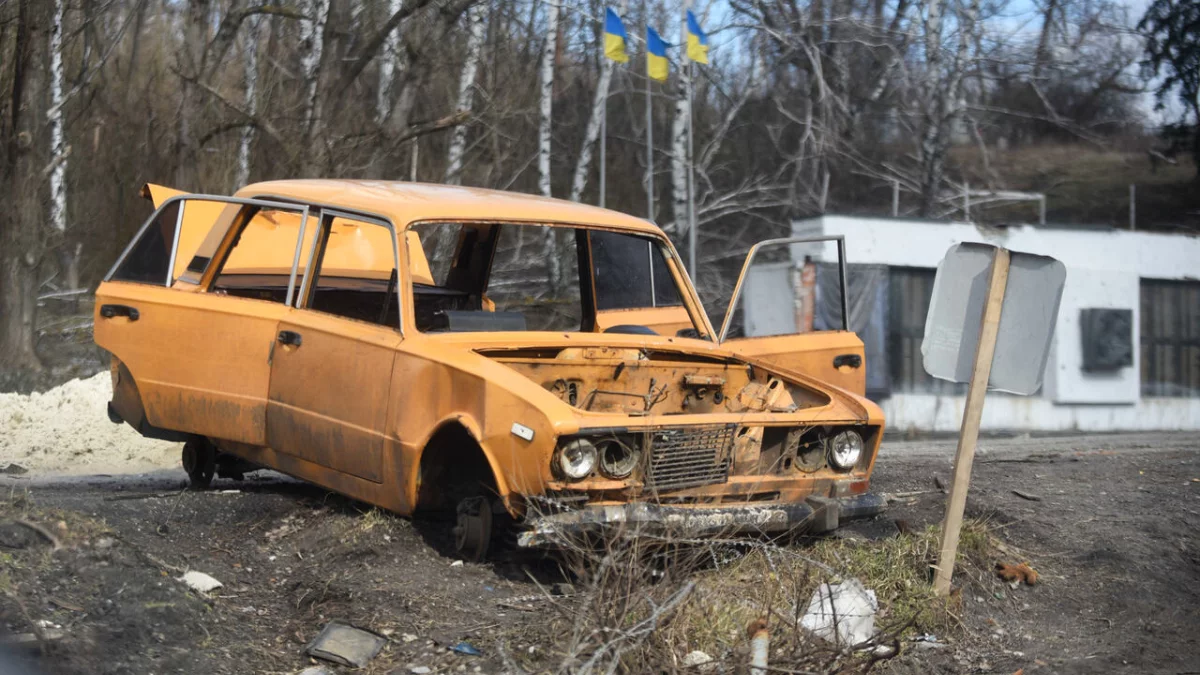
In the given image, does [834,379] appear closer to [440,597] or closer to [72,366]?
[440,597]

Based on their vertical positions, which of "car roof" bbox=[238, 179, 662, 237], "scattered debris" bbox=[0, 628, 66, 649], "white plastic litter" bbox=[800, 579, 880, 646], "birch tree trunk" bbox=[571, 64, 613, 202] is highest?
"birch tree trunk" bbox=[571, 64, 613, 202]

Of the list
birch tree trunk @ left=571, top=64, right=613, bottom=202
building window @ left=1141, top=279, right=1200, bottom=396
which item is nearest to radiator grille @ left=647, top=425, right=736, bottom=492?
building window @ left=1141, top=279, right=1200, bottom=396

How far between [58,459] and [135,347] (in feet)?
11.6

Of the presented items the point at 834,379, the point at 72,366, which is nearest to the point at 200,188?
the point at 72,366

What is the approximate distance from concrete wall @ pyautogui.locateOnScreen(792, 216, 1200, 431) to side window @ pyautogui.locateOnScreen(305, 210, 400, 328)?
27.0 ft

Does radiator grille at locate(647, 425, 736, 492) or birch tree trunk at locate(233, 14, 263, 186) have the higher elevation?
birch tree trunk at locate(233, 14, 263, 186)

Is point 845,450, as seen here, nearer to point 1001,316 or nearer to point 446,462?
point 1001,316

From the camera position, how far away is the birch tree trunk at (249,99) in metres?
14.6

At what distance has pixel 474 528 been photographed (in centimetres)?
567

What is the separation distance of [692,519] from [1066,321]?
42.5 feet

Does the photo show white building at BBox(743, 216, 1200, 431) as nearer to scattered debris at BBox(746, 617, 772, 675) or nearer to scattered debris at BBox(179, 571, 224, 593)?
scattered debris at BBox(179, 571, 224, 593)

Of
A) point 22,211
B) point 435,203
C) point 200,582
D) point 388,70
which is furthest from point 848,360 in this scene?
point 388,70

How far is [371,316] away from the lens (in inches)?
277

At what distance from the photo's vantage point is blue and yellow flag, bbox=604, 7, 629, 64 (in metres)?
16.7
